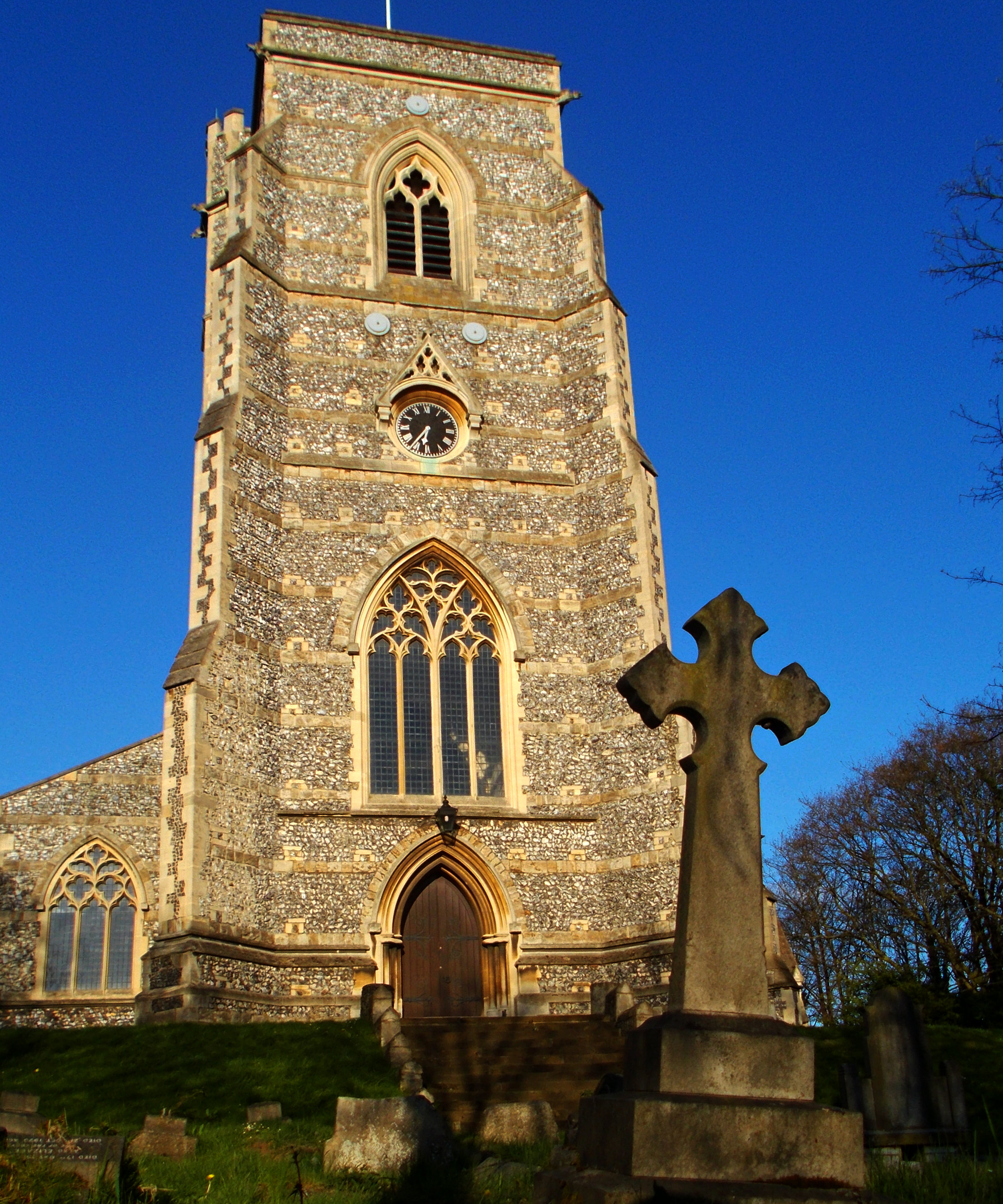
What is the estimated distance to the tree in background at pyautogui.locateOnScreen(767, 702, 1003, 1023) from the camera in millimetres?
28953

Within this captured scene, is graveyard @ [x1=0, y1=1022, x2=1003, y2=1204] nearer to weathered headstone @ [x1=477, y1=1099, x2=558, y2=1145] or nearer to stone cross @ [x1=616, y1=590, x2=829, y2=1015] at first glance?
weathered headstone @ [x1=477, y1=1099, x2=558, y2=1145]

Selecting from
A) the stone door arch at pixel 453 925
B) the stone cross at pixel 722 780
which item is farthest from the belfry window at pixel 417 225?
the stone cross at pixel 722 780

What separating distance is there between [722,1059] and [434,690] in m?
15.4

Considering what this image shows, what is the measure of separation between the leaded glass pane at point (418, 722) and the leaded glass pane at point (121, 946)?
→ 5.39 m

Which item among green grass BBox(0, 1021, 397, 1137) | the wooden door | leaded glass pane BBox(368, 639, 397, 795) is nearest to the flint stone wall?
leaded glass pane BBox(368, 639, 397, 795)

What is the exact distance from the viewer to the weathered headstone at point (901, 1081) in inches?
403

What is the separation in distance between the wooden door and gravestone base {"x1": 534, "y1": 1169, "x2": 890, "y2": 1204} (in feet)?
47.1

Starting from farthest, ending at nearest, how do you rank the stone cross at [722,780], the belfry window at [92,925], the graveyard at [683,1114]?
the belfry window at [92,925], the stone cross at [722,780], the graveyard at [683,1114]

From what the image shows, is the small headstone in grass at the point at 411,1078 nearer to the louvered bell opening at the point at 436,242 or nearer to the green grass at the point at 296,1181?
the green grass at the point at 296,1181

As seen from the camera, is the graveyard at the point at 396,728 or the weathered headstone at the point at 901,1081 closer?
the weathered headstone at the point at 901,1081

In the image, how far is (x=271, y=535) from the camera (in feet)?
68.9

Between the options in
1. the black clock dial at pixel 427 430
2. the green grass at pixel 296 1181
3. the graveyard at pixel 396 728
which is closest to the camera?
the green grass at pixel 296 1181

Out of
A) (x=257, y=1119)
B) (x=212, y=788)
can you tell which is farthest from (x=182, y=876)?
(x=257, y=1119)

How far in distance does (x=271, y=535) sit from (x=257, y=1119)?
11349 millimetres
